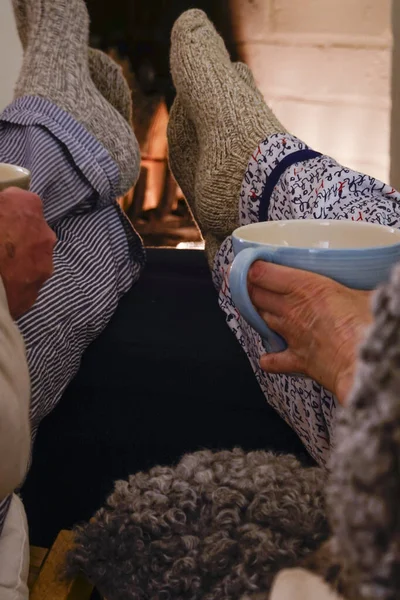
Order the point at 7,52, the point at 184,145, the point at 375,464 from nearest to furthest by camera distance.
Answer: the point at 375,464
the point at 184,145
the point at 7,52

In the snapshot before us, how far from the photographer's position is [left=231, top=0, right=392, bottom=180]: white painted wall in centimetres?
132

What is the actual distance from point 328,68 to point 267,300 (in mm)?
1187

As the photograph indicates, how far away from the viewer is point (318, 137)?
4.69 feet

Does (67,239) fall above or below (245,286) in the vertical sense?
below

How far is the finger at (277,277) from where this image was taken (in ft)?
1.01

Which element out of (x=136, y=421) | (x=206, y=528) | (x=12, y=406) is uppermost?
(x=12, y=406)

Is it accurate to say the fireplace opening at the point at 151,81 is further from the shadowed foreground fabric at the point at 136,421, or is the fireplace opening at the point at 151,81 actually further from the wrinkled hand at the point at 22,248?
the wrinkled hand at the point at 22,248

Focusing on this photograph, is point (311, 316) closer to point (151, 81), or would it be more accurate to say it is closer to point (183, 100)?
point (183, 100)

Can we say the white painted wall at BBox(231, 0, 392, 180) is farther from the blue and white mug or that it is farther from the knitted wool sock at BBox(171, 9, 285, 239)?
the blue and white mug

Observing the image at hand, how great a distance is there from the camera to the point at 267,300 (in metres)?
0.32

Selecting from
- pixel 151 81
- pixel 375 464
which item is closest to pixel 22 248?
pixel 375 464

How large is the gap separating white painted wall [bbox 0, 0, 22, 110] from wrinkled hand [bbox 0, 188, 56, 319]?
1120 millimetres

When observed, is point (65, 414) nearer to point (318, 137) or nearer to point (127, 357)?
point (127, 357)

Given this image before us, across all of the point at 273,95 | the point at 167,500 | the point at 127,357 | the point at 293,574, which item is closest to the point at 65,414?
the point at 127,357
